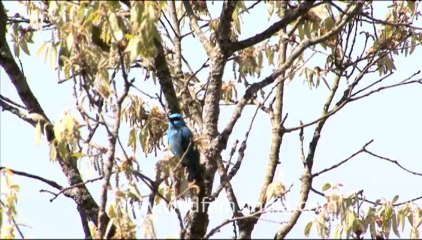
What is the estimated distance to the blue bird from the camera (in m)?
6.23

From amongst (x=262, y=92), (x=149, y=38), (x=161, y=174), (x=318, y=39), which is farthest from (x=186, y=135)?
(x=149, y=38)

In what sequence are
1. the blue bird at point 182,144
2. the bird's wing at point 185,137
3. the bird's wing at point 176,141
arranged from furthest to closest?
the bird's wing at point 185,137, the bird's wing at point 176,141, the blue bird at point 182,144

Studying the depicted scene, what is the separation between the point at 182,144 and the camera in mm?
7832

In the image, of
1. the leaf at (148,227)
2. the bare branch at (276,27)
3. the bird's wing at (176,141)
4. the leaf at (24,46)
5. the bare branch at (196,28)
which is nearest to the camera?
the leaf at (148,227)

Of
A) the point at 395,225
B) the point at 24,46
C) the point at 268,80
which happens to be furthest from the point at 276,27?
the point at 24,46

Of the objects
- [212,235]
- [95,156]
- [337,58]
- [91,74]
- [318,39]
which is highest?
[337,58]

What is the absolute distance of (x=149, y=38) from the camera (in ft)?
15.3

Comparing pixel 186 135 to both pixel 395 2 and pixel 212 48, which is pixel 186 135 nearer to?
pixel 212 48

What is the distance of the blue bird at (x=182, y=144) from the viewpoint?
6229 millimetres

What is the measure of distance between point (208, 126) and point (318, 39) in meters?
0.99

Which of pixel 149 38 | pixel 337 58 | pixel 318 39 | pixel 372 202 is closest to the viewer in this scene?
pixel 149 38

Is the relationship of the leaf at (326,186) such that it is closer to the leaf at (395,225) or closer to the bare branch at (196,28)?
the leaf at (395,225)

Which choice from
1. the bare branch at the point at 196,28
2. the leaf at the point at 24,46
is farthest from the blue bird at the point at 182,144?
the leaf at the point at 24,46

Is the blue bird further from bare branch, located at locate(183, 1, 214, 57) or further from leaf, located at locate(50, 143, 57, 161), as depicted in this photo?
leaf, located at locate(50, 143, 57, 161)
